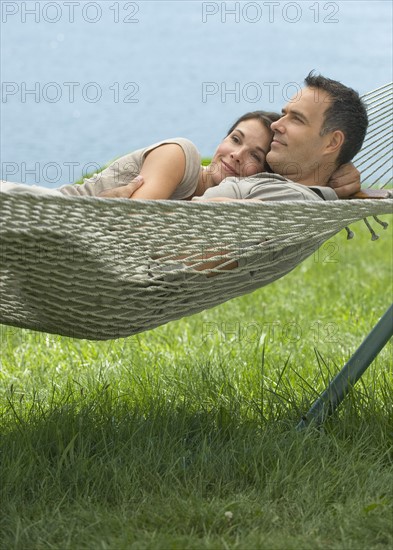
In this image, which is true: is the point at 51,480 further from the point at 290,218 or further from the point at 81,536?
the point at 290,218

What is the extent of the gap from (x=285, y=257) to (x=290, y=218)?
21cm

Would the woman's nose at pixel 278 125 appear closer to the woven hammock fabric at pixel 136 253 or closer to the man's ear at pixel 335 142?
the man's ear at pixel 335 142

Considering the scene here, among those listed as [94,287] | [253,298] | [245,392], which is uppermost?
[94,287]

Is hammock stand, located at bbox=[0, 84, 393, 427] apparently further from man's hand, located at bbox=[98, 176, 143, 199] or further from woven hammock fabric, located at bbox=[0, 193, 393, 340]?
man's hand, located at bbox=[98, 176, 143, 199]

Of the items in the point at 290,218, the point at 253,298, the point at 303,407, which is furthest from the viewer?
the point at 253,298

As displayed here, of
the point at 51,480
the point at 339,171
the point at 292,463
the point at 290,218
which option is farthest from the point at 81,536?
the point at 339,171

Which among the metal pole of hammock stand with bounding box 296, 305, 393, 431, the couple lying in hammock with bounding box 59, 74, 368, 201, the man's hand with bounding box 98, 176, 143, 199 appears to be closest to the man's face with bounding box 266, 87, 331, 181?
the couple lying in hammock with bounding box 59, 74, 368, 201

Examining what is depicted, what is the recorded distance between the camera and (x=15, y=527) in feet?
6.16

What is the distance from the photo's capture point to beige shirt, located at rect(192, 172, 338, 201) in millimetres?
2250

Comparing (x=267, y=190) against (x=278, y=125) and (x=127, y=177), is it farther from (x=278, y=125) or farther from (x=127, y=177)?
(x=127, y=177)

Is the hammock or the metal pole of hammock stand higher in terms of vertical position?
the hammock

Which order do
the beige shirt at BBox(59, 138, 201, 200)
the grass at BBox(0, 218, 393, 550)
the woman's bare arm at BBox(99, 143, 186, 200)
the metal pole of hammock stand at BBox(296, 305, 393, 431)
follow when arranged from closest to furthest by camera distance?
the grass at BBox(0, 218, 393, 550) → the metal pole of hammock stand at BBox(296, 305, 393, 431) → the woman's bare arm at BBox(99, 143, 186, 200) → the beige shirt at BBox(59, 138, 201, 200)

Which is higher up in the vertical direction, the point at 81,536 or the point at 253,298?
the point at 81,536

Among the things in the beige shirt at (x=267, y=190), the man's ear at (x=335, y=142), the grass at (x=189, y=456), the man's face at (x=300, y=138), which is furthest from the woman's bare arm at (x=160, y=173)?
the grass at (x=189, y=456)
